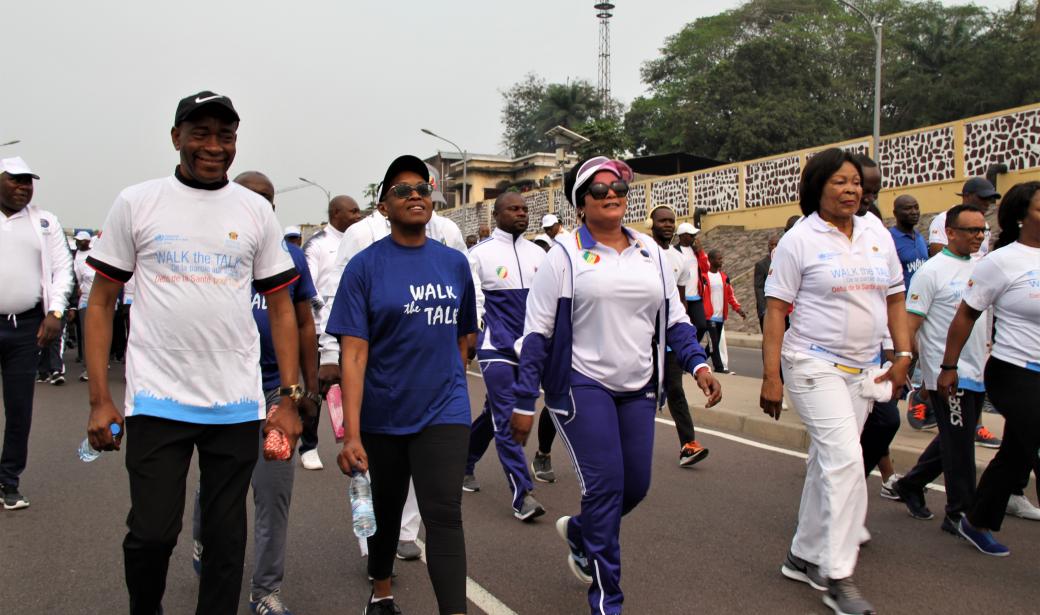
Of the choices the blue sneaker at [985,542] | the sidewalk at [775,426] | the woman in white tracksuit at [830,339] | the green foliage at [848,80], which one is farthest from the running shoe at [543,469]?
the green foliage at [848,80]

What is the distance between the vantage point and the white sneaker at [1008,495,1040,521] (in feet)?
18.7

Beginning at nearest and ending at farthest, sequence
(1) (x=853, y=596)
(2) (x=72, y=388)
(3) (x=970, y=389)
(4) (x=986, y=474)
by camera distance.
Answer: (1) (x=853, y=596) < (4) (x=986, y=474) < (3) (x=970, y=389) < (2) (x=72, y=388)

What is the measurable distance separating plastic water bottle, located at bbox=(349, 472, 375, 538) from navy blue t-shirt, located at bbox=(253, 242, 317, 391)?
0.56 m

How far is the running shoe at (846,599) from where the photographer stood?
161 inches

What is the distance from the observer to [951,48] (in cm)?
4753

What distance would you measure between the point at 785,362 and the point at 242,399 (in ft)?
8.91

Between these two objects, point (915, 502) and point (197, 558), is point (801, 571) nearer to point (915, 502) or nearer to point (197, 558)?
point (915, 502)

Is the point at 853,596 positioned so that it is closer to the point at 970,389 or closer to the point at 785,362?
the point at 785,362

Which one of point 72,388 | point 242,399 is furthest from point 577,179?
point 72,388

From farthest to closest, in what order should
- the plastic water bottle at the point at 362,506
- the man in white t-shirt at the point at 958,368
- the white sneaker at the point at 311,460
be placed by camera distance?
the white sneaker at the point at 311,460 → the man in white t-shirt at the point at 958,368 → the plastic water bottle at the point at 362,506

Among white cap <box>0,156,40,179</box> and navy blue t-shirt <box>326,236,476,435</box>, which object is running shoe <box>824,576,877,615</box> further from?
white cap <box>0,156,40,179</box>

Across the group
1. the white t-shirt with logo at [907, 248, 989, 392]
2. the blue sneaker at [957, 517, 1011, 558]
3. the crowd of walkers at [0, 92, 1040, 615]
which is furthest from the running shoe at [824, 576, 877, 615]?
the white t-shirt with logo at [907, 248, 989, 392]

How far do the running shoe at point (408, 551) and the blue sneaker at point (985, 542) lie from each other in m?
3.11

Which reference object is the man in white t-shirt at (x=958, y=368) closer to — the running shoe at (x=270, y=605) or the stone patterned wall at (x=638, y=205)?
the running shoe at (x=270, y=605)
